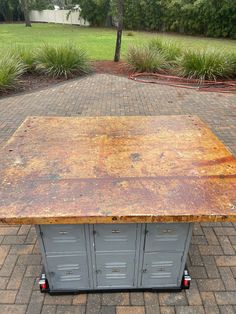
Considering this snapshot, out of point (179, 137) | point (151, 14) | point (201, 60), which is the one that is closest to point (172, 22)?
point (151, 14)

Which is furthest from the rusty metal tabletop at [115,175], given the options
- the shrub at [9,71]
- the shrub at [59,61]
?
the shrub at [59,61]

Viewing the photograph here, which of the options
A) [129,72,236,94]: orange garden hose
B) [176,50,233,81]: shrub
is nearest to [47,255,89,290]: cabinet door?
[129,72,236,94]: orange garden hose

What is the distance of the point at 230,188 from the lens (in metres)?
1.63

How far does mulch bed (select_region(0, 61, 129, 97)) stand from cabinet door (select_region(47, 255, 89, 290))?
609cm

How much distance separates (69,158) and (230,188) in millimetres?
1052

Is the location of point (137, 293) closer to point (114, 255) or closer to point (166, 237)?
point (114, 255)

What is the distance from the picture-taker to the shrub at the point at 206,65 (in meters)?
7.91

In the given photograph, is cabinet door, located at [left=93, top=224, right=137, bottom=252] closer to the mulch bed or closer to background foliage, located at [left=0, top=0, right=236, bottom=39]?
the mulch bed

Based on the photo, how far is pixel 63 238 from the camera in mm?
1731

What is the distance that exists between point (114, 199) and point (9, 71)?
6855 millimetres

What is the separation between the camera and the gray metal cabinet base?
1711 mm

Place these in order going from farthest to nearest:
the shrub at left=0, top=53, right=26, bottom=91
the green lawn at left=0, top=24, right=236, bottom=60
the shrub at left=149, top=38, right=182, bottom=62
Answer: the green lawn at left=0, top=24, right=236, bottom=60
the shrub at left=149, top=38, right=182, bottom=62
the shrub at left=0, top=53, right=26, bottom=91

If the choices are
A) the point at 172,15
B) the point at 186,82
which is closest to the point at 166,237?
the point at 186,82

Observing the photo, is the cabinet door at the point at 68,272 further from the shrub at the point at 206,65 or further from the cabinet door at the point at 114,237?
the shrub at the point at 206,65
